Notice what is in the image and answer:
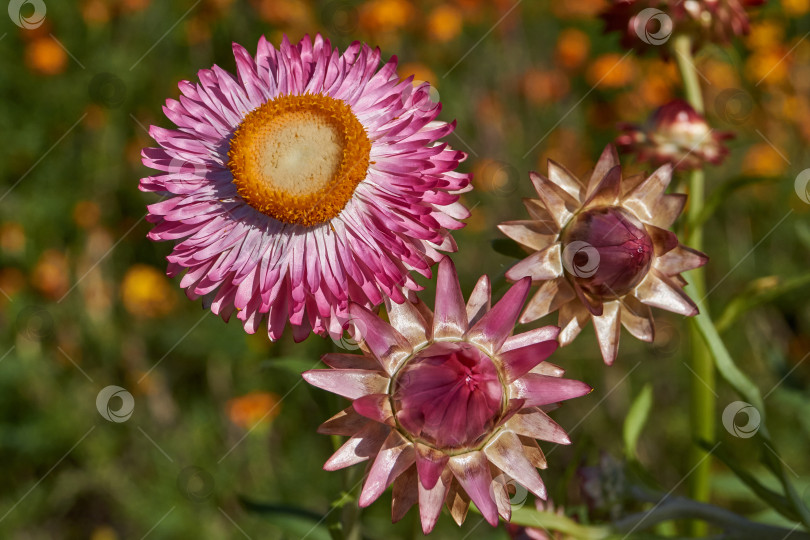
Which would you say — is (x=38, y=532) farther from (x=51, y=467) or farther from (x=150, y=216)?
(x=150, y=216)

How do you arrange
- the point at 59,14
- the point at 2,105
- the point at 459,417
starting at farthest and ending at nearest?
the point at 59,14 < the point at 2,105 < the point at 459,417

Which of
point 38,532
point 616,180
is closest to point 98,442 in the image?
point 38,532

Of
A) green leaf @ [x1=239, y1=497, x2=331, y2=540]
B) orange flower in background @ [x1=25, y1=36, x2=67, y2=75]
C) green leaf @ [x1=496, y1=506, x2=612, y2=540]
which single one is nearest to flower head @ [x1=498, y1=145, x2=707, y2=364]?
green leaf @ [x1=496, y1=506, x2=612, y2=540]

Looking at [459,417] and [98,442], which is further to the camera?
[98,442]

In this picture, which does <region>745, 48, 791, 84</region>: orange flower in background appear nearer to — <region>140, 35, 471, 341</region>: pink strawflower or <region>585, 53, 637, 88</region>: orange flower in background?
<region>585, 53, 637, 88</region>: orange flower in background

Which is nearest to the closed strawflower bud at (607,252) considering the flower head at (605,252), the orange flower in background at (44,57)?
the flower head at (605,252)

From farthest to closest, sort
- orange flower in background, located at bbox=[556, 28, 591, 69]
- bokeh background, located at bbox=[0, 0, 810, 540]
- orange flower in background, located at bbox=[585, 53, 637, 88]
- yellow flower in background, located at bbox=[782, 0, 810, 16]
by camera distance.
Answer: orange flower in background, located at bbox=[556, 28, 591, 69] → orange flower in background, located at bbox=[585, 53, 637, 88] → yellow flower in background, located at bbox=[782, 0, 810, 16] → bokeh background, located at bbox=[0, 0, 810, 540]
